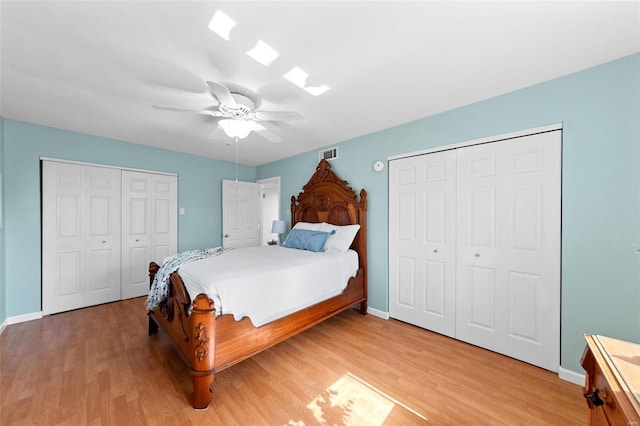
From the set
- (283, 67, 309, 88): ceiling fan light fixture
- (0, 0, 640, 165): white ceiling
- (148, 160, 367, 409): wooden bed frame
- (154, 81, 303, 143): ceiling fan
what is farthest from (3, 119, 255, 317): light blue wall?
(283, 67, 309, 88): ceiling fan light fixture

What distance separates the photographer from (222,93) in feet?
5.64

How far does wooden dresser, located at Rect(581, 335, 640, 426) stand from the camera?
2.32 feet

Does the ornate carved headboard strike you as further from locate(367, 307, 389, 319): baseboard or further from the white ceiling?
the white ceiling

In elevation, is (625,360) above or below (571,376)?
above

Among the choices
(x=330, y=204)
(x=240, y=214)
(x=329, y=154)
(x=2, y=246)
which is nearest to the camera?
(x=2, y=246)

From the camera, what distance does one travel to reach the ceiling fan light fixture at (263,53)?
159 centimetres

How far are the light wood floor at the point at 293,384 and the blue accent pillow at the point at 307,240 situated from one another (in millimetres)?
1071

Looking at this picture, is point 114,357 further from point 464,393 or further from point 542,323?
point 542,323

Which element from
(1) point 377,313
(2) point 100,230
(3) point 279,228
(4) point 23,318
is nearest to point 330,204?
(3) point 279,228

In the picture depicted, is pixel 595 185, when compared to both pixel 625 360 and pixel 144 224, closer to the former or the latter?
pixel 625 360

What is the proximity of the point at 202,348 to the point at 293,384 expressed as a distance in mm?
777

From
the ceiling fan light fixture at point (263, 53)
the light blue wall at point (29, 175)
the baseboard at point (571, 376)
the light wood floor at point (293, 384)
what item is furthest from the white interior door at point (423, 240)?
the light blue wall at point (29, 175)

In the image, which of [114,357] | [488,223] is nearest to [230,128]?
[114,357]

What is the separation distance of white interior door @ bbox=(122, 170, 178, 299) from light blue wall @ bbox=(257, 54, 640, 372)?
15.4 feet
